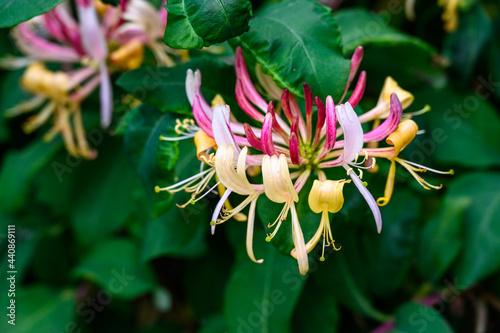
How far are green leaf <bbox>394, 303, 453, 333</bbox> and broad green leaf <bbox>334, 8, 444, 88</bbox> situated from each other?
0.46 m

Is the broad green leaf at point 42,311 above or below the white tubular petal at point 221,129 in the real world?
below

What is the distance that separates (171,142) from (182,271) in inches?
25.6

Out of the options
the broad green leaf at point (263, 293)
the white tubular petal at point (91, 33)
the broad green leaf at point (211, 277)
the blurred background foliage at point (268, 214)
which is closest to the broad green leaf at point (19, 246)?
the blurred background foliage at point (268, 214)

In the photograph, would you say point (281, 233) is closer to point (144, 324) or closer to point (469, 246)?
point (469, 246)

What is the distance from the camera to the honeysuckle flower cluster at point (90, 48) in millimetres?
842

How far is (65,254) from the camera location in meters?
1.24

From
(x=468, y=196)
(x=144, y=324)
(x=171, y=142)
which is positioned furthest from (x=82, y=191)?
(x=468, y=196)

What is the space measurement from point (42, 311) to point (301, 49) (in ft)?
3.14

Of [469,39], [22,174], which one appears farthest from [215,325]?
[469,39]

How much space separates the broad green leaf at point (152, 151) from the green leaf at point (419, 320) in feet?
1.56

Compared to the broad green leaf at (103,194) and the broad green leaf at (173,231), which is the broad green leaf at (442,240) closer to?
the broad green leaf at (173,231)

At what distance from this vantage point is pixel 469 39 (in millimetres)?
969

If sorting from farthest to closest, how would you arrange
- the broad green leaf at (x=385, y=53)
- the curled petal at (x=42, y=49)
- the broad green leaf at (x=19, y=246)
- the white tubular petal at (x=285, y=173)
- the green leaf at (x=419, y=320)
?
the broad green leaf at (x=19, y=246), the curled petal at (x=42, y=49), the broad green leaf at (x=385, y=53), the green leaf at (x=419, y=320), the white tubular petal at (x=285, y=173)

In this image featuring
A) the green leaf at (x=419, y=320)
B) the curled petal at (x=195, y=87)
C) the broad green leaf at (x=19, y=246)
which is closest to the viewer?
the curled petal at (x=195, y=87)
